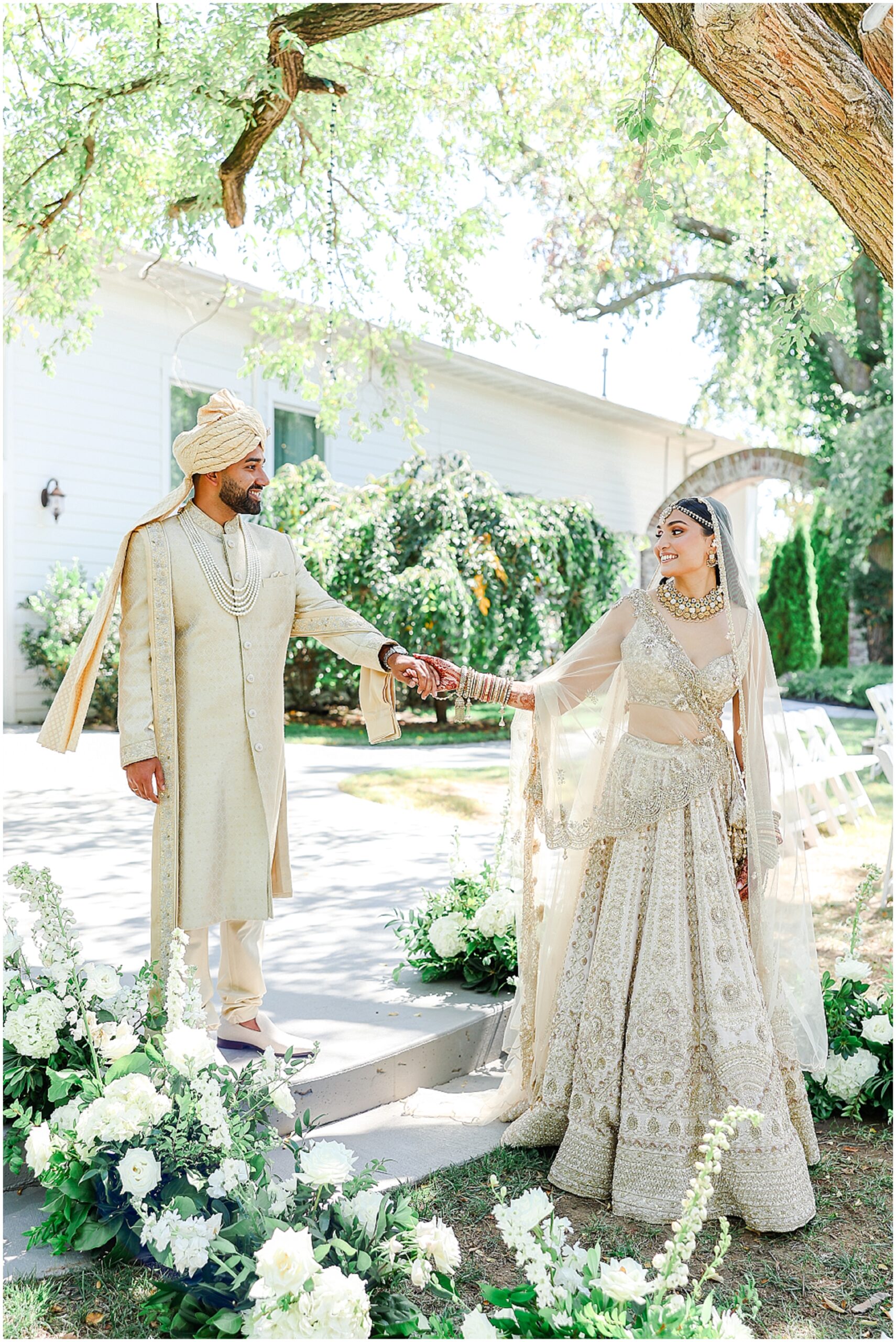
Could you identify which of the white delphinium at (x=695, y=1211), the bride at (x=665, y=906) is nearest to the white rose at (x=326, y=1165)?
the white delphinium at (x=695, y=1211)

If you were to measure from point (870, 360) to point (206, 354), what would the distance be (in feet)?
32.9

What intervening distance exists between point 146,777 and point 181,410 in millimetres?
10386

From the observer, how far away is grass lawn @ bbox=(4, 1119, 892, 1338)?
252 centimetres

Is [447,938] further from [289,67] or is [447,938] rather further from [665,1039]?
[289,67]

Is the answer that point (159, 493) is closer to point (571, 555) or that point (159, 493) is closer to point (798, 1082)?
point (571, 555)

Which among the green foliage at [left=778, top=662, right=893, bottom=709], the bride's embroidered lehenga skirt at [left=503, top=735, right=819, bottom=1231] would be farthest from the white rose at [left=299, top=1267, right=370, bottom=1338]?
the green foliage at [left=778, top=662, right=893, bottom=709]

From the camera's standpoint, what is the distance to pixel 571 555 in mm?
13547

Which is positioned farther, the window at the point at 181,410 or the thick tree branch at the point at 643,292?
the thick tree branch at the point at 643,292

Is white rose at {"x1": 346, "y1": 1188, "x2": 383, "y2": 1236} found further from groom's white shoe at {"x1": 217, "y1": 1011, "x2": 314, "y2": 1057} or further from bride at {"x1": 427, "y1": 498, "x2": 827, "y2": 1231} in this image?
groom's white shoe at {"x1": 217, "y1": 1011, "x2": 314, "y2": 1057}

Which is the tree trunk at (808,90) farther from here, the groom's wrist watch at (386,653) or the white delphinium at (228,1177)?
the white delphinium at (228,1177)

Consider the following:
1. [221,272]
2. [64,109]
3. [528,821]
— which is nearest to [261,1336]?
[528,821]

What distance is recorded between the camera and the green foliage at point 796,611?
74.1ft

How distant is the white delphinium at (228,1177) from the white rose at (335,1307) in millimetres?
394

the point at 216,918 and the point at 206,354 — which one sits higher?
the point at 206,354
